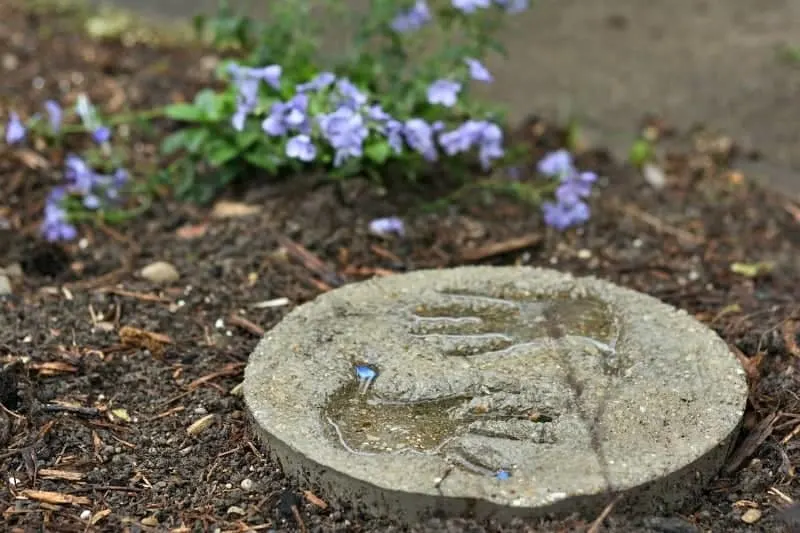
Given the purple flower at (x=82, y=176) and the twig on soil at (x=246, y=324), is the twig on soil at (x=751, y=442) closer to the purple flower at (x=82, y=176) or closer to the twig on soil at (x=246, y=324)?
the twig on soil at (x=246, y=324)

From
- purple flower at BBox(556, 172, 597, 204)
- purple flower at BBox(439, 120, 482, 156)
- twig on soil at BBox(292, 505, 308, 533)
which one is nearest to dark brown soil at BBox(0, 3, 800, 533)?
twig on soil at BBox(292, 505, 308, 533)

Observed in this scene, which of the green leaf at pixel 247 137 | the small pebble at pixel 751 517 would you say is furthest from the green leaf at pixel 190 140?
the small pebble at pixel 751 517

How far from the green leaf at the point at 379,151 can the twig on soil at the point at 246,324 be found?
0.63m

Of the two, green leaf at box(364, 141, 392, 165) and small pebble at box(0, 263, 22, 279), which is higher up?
green leaf at box(364, 141, 392, 165)

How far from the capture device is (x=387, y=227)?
3162 millimetres

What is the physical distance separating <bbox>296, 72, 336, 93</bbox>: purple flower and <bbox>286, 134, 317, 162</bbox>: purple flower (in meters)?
0.15

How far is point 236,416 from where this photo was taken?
2414mm

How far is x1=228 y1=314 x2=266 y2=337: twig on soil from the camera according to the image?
2.76m

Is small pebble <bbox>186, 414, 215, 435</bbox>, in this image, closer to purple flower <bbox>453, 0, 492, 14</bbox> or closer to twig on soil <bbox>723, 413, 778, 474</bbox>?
twig on soil <bbox>723, 413, 778, 474</bbox>

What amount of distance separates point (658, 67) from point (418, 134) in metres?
1.85

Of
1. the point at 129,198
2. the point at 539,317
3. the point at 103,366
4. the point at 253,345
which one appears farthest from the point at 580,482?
the point at 129,198

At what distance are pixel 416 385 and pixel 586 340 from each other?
436mm

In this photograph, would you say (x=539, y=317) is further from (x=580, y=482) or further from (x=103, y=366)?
(x=103, y=366)

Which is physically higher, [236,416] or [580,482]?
[580,482]
